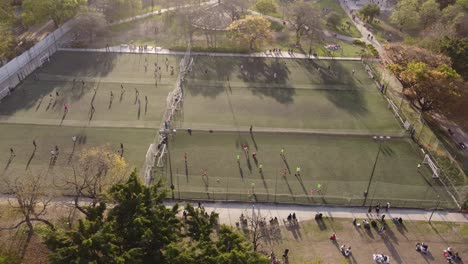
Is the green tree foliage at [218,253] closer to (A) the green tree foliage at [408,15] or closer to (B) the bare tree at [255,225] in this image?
(B) the bare tree at [255,225]

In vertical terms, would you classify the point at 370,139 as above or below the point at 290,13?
below

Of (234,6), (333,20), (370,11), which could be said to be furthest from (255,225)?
(370,11)

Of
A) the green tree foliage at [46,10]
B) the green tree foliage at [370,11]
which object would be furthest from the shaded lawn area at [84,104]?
the green tree foliage at [370,11]

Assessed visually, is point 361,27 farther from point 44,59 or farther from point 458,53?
point 44,59

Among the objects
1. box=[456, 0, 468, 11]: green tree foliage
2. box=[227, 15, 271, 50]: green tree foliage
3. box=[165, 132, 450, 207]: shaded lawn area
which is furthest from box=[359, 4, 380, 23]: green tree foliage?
box=[165, 132, 450, 207]: shaded lawn area

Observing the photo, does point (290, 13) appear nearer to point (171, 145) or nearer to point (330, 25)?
point (330, 25)

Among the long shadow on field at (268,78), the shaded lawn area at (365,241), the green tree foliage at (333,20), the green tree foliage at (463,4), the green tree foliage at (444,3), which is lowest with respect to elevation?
the shaded lawn area at (365,241)

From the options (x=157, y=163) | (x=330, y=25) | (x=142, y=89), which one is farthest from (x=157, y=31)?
(x=157, y=163)
